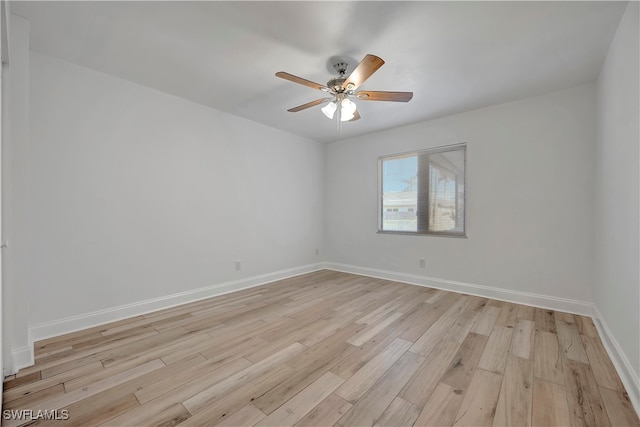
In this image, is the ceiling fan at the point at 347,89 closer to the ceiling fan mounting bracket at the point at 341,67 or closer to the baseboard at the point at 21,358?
the ceiling fan mounting bracket at the point at 341,67

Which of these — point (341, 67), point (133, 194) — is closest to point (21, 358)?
point (133, 194)

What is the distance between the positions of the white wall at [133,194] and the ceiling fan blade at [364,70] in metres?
2.06

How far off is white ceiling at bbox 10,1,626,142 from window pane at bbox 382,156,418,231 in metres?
1.32

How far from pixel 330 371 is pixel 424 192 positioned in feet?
9.70

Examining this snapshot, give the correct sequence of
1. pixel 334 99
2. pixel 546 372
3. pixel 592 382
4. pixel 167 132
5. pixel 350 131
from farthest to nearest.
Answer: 1. pixel 350 131
2. pixel 167 132
3. pixel 334 99
4. pixel 546 372
5. pixel 592 382

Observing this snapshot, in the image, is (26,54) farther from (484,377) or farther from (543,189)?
(543,189)

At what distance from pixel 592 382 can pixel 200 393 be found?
7.97ft

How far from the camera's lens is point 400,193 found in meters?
4.22

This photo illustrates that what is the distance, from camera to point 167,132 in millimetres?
3010

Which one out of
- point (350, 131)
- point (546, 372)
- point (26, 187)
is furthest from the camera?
point (350, 131)

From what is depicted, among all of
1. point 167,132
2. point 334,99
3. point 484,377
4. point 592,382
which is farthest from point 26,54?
point 592,382

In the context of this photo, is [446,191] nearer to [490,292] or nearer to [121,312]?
[490,292]

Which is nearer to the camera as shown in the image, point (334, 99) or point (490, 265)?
point (334, 99)

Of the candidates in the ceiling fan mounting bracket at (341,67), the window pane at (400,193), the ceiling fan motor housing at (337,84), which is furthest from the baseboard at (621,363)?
the ceiling fan mounting bracket at (341,67)
